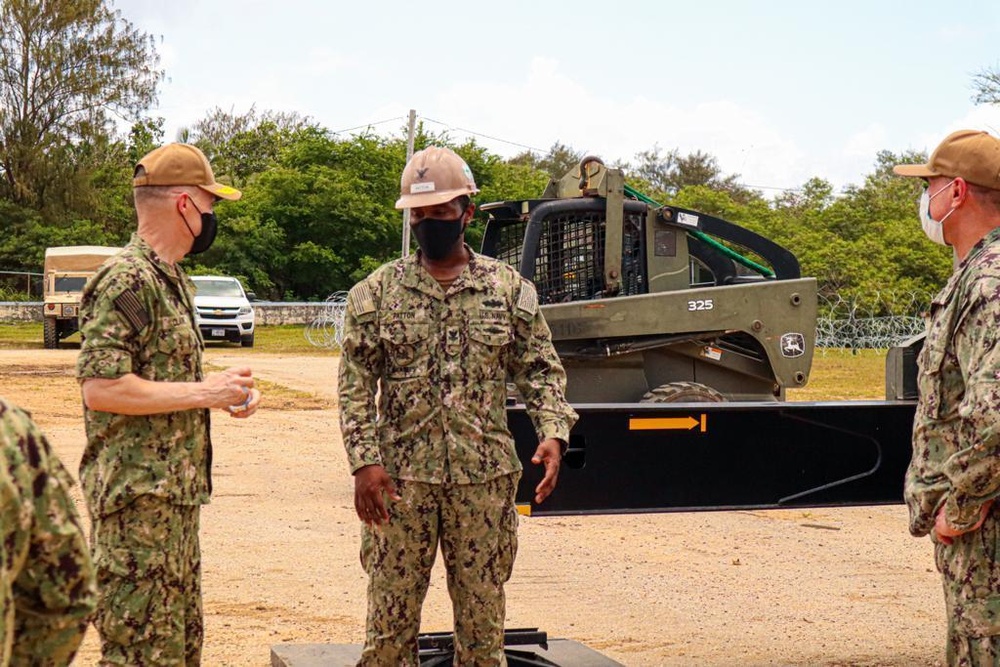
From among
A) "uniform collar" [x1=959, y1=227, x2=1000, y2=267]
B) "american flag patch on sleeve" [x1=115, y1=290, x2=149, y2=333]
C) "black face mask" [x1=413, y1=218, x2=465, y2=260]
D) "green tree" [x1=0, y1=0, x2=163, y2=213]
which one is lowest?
"american flag patch on sleeve" [x1=115, y1=290, x2=149, y2=333]

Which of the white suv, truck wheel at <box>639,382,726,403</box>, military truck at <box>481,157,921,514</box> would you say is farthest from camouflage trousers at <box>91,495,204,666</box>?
the white suv

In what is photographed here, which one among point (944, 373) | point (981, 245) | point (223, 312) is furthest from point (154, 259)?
point (223, 312)

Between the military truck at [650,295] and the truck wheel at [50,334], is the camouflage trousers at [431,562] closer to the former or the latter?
the military truck at [650,295]

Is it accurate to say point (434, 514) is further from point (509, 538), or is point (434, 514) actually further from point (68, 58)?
point (68, 58)

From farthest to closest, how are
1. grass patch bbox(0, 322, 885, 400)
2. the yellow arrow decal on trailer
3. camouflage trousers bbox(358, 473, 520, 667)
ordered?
grass patch bbox(0, 322, 885, 400)
the yellow arrow decal on trailer
camouflage trousers bbox(358, 473, 520, 667)

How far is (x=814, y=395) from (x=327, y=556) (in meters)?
11.4

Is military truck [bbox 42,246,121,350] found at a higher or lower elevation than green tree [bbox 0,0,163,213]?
lower

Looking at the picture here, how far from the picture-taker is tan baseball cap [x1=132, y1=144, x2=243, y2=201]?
3709 millimetres

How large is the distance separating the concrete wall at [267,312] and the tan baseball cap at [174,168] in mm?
32847

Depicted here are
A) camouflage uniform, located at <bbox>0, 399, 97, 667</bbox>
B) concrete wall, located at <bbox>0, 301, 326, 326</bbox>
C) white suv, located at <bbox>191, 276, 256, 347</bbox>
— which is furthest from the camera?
concrete wall, located at <bbox>0, 301, 326, 326</bbox>

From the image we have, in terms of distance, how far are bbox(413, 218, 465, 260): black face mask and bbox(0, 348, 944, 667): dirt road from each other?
2.39 metres

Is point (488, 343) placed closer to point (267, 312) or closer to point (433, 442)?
point (433, 442)

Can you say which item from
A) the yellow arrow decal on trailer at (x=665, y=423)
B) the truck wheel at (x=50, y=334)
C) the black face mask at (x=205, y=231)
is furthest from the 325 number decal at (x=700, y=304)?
the truck wheel at (x=50, y=334)

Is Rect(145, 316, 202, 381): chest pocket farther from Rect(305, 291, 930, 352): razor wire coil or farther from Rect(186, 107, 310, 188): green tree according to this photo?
Rect(186, 107, 310, 188): green tree
